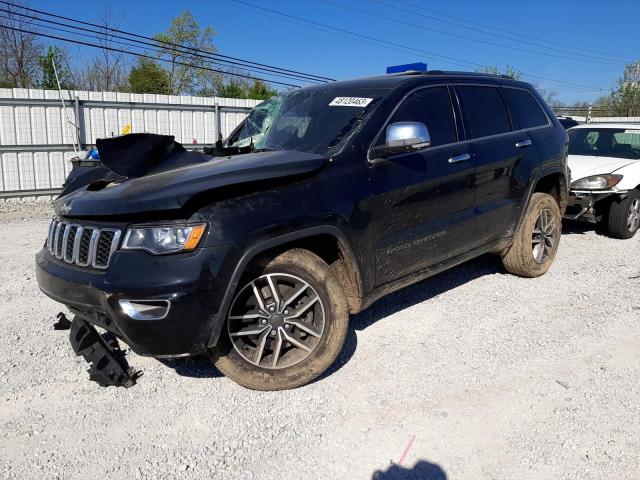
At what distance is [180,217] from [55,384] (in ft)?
5.07

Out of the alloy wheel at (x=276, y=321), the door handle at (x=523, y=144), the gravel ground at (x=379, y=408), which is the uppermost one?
the door handle at (x=523, y=144)

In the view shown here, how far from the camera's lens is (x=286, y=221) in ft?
9.78

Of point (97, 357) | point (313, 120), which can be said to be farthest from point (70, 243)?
point (313, 120)

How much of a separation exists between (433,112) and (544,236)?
83.2 inches

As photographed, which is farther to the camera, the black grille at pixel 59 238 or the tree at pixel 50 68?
the tree at pixel 50 68

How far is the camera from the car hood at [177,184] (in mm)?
2736

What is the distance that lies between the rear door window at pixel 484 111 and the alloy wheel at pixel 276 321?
86.0 inches

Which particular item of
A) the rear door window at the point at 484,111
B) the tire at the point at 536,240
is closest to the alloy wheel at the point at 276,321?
the rear door window at the point at 484,111

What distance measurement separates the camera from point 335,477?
2.51 metres

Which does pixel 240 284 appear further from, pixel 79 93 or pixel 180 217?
pixel 79 93

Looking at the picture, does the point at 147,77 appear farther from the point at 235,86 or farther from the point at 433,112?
the point at 433,112

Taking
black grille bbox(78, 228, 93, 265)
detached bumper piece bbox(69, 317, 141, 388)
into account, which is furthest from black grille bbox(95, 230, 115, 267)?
detached bumper piece bbox(69, 317, 141, 388)

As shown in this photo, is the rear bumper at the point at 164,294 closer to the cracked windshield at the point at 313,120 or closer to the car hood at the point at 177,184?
the car hood at the point at 177,184

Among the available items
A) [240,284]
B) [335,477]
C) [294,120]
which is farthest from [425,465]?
[294,120]
